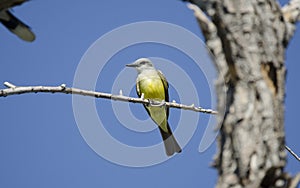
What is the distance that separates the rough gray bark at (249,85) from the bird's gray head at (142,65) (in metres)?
6.77

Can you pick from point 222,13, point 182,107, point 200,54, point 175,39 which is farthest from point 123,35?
point 222,13

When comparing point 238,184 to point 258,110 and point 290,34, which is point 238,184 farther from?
point 290,34

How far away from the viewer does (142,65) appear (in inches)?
357

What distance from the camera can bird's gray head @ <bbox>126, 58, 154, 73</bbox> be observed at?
9.02m

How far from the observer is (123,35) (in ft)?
16.5

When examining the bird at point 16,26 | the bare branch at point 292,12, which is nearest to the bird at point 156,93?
the bird at point 16,26

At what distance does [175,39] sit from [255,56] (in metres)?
2.91

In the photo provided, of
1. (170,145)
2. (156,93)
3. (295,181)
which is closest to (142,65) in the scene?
(156,93)

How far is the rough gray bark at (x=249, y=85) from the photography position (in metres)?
1.94

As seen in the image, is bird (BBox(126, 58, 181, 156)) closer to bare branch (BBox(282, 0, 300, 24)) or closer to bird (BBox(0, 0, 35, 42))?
bird (BBox(0, 0, 35, 42))

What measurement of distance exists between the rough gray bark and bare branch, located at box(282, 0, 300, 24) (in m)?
0.02

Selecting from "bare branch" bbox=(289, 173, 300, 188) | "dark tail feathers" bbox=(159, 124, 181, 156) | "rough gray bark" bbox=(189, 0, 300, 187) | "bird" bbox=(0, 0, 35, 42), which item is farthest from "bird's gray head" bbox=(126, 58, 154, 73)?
"bare branch" bbox=(289, 173, 300, 188)

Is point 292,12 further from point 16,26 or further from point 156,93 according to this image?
point 156,93

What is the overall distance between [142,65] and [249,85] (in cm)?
706
